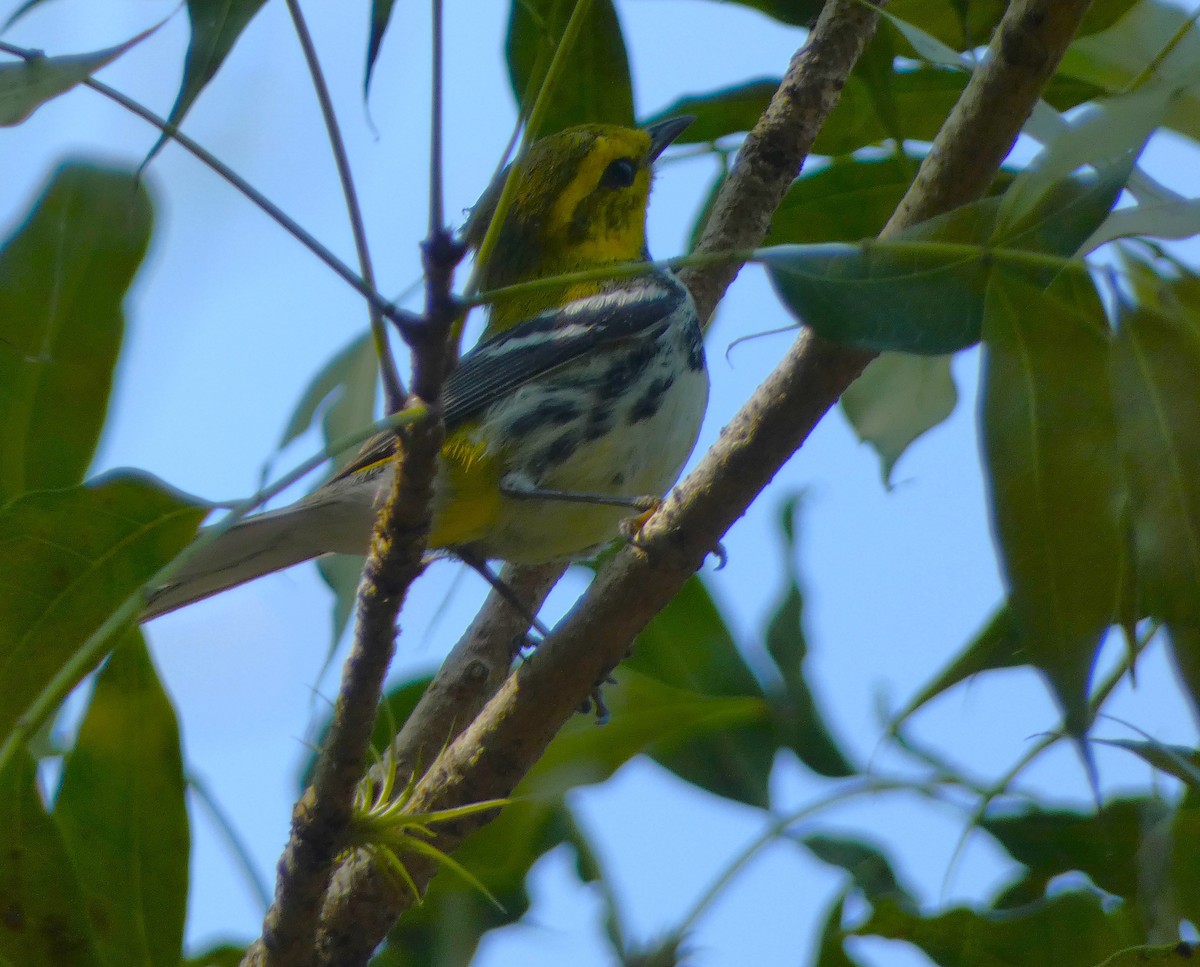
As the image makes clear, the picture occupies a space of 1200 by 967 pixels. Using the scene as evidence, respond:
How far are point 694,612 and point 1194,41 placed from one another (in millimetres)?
1061

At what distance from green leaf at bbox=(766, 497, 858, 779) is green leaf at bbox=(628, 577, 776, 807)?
0.11 feet

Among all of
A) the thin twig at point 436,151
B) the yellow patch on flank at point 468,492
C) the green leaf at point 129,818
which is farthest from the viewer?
the yellow patch on flank at point 468,492

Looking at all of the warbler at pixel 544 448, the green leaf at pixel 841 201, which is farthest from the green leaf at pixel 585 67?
the green leaf at pixel 841 201

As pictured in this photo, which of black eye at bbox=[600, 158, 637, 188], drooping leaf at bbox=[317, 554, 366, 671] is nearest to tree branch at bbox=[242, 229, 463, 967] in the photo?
drooping leaf at bbox=[317, 554, 366, 671]

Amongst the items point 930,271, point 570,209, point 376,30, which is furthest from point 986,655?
point 570,209

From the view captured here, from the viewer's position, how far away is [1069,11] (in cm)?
130

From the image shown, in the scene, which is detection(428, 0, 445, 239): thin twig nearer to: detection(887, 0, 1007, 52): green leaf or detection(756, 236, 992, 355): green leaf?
detection(756, 236, 992, 355): green leaf

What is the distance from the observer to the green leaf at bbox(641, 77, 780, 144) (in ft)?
6.90

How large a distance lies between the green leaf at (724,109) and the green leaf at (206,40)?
104 centimetres

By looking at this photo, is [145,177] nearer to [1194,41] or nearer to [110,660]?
[110,660]

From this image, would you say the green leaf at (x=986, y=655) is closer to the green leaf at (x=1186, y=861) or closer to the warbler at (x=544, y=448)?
the green leaf at (x=1186, y=861)

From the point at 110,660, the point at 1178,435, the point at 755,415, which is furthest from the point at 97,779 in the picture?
the point at 1178,435

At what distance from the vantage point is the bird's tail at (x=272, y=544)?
2.01 meters

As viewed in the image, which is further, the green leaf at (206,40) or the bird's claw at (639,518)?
the bird's claw at (639,518)
